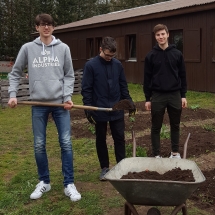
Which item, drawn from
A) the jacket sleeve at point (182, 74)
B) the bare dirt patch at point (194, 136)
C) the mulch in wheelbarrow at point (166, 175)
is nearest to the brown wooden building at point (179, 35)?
the bare dirt patch at point (194, 136)

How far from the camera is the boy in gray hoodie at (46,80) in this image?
4.20 metres

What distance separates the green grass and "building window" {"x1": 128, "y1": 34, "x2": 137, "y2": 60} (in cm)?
1064

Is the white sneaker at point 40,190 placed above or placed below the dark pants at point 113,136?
below

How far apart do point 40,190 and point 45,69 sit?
1309mm

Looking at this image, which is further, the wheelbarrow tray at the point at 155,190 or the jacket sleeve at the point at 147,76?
the jacket sleeve at the point at 147,76

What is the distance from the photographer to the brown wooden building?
45.9 feet

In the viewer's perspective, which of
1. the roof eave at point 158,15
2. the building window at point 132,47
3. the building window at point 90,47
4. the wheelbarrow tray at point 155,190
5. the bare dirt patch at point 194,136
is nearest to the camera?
the wheelbarrow tray at point 155,190

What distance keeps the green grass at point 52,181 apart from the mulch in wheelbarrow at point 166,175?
0.64 m

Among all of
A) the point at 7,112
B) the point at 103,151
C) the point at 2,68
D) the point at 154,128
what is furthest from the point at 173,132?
the point at 2,68

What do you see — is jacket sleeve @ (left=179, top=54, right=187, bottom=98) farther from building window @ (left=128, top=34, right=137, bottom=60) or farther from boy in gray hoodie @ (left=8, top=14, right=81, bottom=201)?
building window @ (left=128, top=34, right=137, bottom=60)

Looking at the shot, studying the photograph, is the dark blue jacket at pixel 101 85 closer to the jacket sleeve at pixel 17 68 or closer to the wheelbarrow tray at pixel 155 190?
the jacket sleeve at pixel 17 68

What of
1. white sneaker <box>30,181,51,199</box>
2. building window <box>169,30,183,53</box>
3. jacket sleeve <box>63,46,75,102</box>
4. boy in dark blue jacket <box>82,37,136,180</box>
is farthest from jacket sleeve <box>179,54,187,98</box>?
building window <box>169,30,183,53</box>

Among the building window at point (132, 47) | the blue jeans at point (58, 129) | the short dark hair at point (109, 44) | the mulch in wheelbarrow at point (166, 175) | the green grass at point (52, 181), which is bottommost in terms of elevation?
the green grass at point (52, 181)

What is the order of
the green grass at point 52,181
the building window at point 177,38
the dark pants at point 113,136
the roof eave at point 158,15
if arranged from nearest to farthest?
the green grass at point 52,181, the dark pants at point 113,136, the roof eave at point 158,15, the building window at point 177,38
